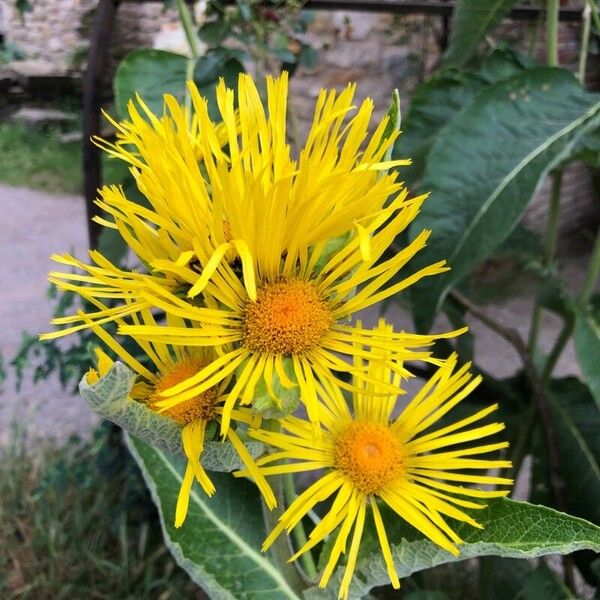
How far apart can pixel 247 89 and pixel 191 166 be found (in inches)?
2.1

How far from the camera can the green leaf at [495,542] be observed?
35cm

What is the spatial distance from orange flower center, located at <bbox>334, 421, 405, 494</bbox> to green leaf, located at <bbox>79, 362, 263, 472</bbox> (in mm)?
81

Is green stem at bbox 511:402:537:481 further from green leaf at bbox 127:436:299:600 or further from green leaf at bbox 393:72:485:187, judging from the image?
green leaf at bbox 127:436:299:600

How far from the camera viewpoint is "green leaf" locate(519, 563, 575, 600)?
72 centimetres

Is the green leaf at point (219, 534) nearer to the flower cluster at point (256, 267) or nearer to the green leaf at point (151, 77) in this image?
the flower cluster at point (256, 267)

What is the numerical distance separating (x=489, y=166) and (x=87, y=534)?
101cm

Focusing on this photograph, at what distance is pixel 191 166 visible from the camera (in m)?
0.30

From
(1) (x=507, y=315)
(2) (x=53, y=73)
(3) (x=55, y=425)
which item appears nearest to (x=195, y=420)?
(3) (x=55, y=425)

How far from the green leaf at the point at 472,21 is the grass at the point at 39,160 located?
133 inches

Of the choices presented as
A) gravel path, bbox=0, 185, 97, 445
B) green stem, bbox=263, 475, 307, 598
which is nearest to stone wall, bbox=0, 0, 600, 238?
gravel path, bbox=0, 185, 97, 445

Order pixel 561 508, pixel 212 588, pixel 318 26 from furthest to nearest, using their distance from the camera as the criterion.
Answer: pixel 318 26
pixel 561 508
pixel 212 588

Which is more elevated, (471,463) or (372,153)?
(372,153)

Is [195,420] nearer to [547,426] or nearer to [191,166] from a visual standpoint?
[191,166]

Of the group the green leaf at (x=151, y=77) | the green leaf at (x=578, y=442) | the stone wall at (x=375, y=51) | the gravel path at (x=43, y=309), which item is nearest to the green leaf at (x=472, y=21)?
the green leaf at (x=151, y=77)
